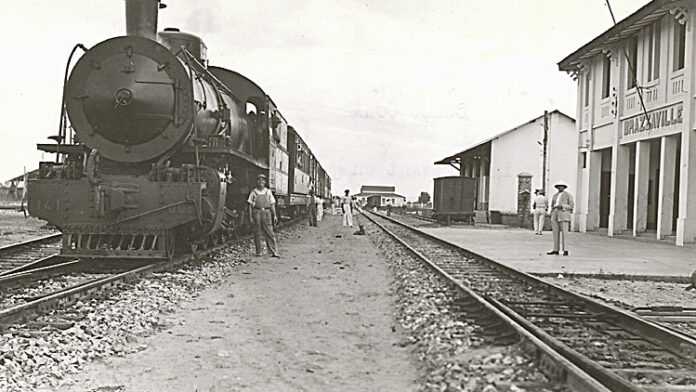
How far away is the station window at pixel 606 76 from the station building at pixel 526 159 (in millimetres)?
15695

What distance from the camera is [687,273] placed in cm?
1150

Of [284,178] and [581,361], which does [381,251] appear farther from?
[581,361]

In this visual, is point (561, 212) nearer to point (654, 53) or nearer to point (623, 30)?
point (654, 53)

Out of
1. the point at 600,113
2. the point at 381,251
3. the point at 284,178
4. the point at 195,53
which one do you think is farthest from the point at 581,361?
the point at 600,113

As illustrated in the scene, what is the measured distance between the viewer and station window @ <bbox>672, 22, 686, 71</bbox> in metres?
19.0

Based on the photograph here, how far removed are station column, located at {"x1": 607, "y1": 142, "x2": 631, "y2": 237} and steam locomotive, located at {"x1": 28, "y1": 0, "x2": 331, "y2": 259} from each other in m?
15.7

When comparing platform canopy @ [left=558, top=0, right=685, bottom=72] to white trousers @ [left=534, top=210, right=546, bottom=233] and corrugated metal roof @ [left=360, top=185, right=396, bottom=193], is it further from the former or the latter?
corrugated metal roof @ [left=360, top=185, right=396, bottom=193]

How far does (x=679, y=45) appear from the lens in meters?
19.2

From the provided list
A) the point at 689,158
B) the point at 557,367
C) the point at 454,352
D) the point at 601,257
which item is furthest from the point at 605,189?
the point at 557,367

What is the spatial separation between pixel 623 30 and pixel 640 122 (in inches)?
114

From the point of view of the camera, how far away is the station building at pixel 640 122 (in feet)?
58.8

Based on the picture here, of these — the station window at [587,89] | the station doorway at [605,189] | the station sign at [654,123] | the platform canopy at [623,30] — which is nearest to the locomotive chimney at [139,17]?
the platform canopy at [623,30]

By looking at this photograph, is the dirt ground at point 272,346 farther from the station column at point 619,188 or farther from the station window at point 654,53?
the station column at point 619,188

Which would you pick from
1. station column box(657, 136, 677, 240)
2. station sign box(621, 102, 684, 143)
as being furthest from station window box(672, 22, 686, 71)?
station column box(657, 136, 677, 240)
